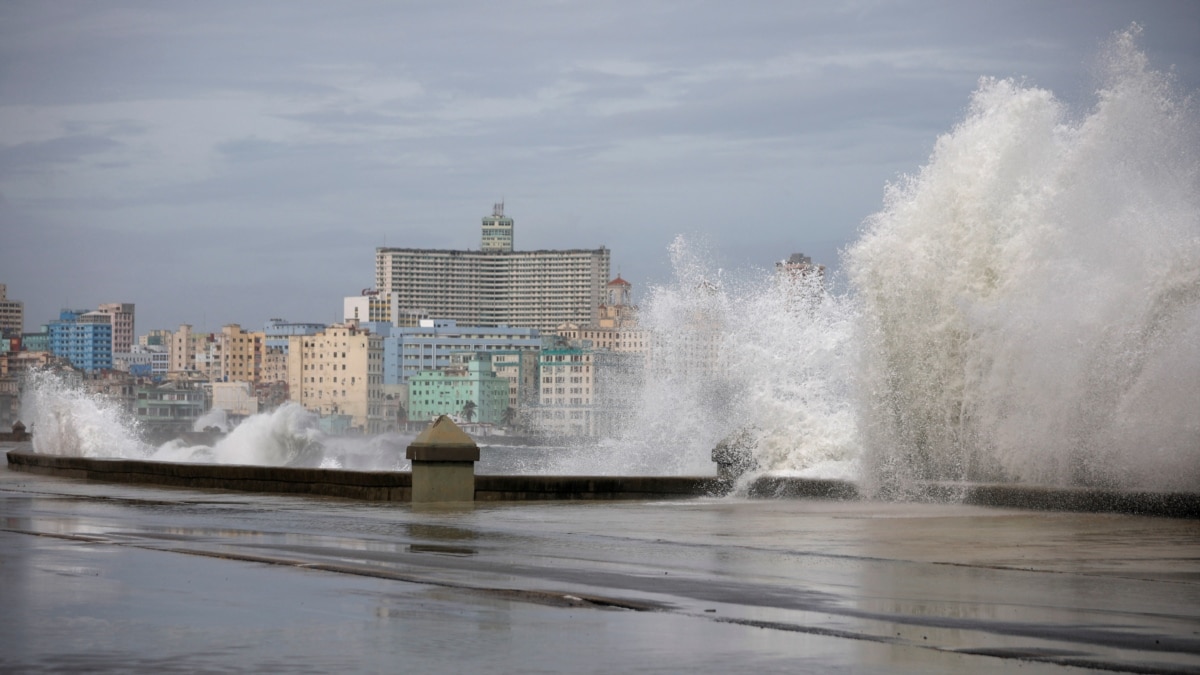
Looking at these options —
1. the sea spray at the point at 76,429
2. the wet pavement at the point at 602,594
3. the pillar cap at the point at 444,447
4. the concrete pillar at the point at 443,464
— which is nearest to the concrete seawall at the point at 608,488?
the concrete pillar at the point at 443,464

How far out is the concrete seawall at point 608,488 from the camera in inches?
639

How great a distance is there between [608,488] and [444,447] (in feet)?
7.76

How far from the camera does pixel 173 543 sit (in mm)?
12828

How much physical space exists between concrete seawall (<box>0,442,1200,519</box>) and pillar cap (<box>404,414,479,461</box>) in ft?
1.95

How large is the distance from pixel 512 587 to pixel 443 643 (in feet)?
7.85

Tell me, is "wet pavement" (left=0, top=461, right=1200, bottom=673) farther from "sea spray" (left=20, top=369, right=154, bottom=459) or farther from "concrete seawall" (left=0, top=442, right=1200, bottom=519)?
"sea spray" (left=20, top=369, right=154, bottom=459)

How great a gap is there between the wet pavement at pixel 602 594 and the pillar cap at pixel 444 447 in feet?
9.77

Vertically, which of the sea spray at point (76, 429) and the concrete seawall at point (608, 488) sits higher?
the sea spray at point (76, 429)

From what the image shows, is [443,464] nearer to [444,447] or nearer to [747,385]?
[444,447]

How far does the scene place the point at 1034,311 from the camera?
19.2m

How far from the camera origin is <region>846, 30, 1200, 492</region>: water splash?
1727 centimetres

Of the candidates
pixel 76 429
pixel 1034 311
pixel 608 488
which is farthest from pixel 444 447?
pixel 76 429

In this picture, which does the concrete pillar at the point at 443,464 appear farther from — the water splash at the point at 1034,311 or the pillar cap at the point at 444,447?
the water splash at the point at 1034,311

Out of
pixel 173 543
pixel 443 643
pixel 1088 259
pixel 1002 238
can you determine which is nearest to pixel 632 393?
pixel 1002 238
